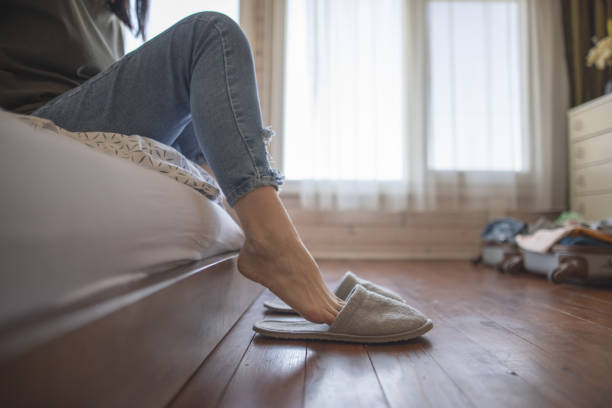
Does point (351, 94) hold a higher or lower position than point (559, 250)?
higher

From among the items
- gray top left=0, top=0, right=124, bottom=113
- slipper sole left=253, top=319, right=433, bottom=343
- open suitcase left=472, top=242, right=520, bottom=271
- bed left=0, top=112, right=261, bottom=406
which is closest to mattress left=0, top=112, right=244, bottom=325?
bed left=0, top=112, right=261, bottom=406

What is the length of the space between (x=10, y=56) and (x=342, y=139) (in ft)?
5.74

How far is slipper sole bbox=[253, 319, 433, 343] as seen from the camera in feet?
1.98

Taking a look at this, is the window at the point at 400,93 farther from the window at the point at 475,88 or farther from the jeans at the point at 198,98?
the jeans at the point at 198,98

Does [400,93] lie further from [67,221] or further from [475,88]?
[67,221]

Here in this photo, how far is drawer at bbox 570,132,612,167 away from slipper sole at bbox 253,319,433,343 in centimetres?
187

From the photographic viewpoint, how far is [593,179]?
2.01 m

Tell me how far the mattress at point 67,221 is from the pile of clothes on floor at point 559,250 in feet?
4.36

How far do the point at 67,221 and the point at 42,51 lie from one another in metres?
0.61

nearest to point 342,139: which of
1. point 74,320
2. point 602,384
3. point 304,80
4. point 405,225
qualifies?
point 304,80

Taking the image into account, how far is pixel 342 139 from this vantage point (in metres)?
2.26

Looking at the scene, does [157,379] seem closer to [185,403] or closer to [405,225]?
[185,403]

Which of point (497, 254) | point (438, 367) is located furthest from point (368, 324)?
point (497, 254)

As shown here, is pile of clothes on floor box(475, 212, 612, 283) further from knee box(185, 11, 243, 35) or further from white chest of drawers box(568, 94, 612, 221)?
knee box(185, 11, 243, 35)
